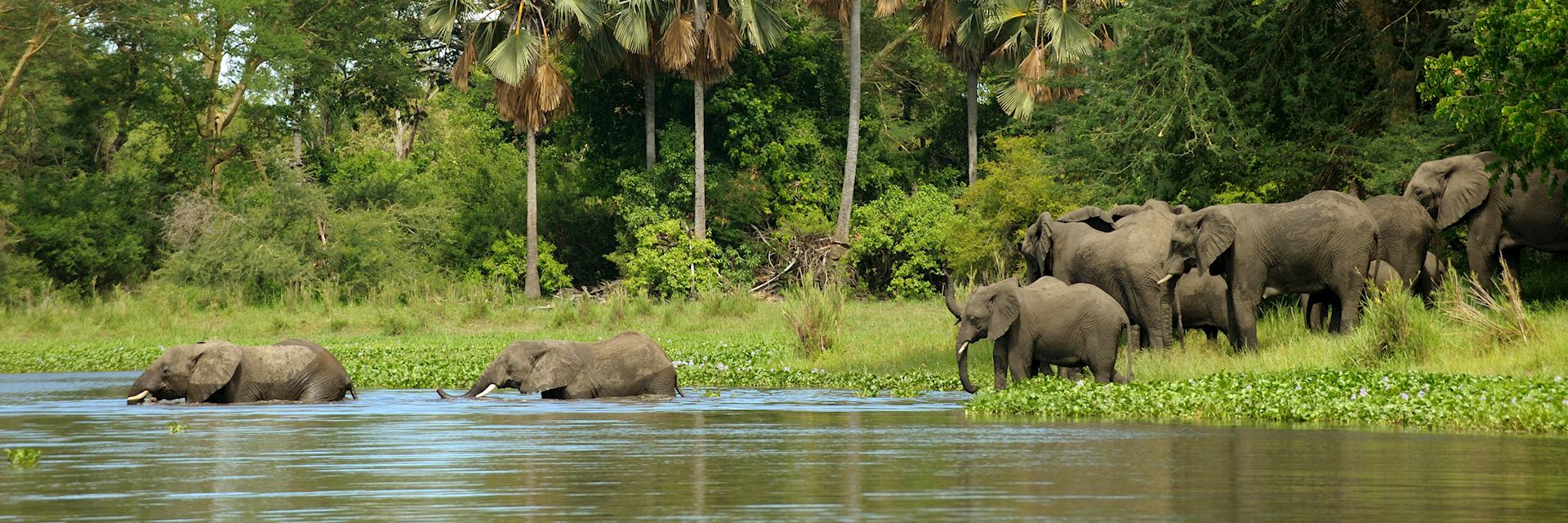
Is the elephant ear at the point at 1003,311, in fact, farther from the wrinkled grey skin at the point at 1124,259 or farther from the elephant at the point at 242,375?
the elephant at the point at 242,375

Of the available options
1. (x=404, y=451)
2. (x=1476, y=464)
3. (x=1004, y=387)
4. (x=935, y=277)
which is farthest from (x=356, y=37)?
(x=1476, y=464)

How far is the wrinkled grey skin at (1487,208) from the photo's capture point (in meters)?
22.3

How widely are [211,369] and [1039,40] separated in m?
29.2

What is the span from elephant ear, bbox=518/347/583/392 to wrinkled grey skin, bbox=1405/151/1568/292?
1014 cm

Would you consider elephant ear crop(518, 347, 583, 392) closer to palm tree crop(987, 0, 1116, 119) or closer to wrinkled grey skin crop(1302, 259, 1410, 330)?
wrinkled grey skin crop(1302, 259, 1410, 330)

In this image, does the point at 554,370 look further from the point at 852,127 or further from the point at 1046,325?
the point at 852,127

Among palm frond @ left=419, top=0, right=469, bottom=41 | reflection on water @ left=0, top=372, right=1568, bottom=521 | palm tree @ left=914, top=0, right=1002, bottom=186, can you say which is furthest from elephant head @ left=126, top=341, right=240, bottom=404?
palm tree @ left=914, top=0, right=1002, bottom=186

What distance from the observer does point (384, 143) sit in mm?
80062

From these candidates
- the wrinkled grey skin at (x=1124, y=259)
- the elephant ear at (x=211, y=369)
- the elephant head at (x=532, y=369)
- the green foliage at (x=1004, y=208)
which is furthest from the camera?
the green foliage at (x=1004, y=208)

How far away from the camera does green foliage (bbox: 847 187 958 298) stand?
1917 inches

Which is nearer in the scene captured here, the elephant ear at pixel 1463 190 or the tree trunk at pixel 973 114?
the elephant ear at pixel 1463 190

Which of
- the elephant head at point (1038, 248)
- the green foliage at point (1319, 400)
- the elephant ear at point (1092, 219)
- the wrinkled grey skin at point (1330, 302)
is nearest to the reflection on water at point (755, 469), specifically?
the green foliage at point (1319, 400)

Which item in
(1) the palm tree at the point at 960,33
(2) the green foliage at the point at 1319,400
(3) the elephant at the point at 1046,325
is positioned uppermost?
(1) the palm tree at the point at 960,33

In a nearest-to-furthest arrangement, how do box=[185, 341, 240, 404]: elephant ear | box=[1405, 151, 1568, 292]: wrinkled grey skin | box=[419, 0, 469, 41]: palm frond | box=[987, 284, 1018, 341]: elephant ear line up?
1. box=[987, 284, 1018, 341]: elephant ear
2. box=[185, 341, 240, 404]: elephant ear
3. box=[1405, 151, 1568, 292]: wrinkled grey skin
4. box=[419, 0, 469, 41]: palm frond
